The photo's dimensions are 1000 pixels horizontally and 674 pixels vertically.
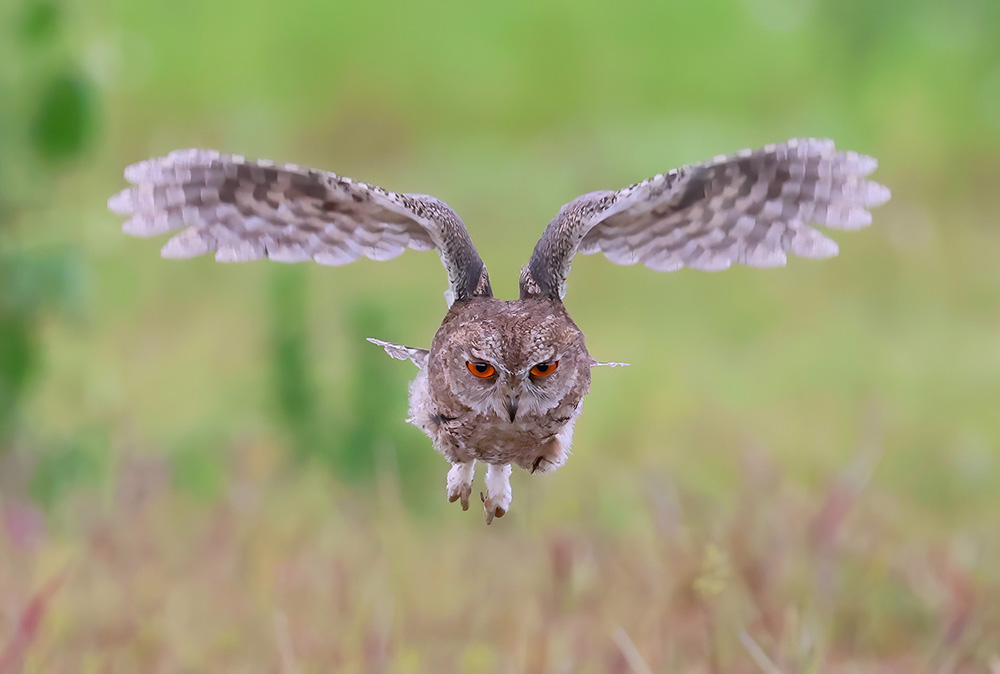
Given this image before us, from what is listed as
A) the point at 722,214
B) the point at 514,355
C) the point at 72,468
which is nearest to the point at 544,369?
the point at 514,355

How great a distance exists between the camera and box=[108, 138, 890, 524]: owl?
1.81m

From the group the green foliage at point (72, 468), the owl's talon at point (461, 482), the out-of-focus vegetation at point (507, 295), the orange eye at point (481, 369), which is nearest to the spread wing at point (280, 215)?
the orange eye at point (481, 369)

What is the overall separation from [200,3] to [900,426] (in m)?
7.13

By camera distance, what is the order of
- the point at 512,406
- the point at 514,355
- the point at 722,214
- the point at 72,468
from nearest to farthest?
the point at 514,355, the point at 512,406, the point at 722,214, the point at 72,468

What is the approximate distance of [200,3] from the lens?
9852 millimetres

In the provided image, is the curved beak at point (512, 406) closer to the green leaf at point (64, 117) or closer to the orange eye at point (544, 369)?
the orange eye at point (544, 369)

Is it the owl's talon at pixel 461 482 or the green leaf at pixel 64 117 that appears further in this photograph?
the green leaf at pixel 64 117

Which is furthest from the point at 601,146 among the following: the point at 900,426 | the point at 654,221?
the point at 654,221

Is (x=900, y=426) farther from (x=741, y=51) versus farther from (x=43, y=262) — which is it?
(x=43, y=262)

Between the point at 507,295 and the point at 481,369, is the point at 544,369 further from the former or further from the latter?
the point at 507,295

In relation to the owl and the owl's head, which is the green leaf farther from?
the owl's head

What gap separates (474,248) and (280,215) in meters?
0.41

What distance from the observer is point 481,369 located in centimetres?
186

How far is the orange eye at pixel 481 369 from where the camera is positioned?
1836 millimetres
